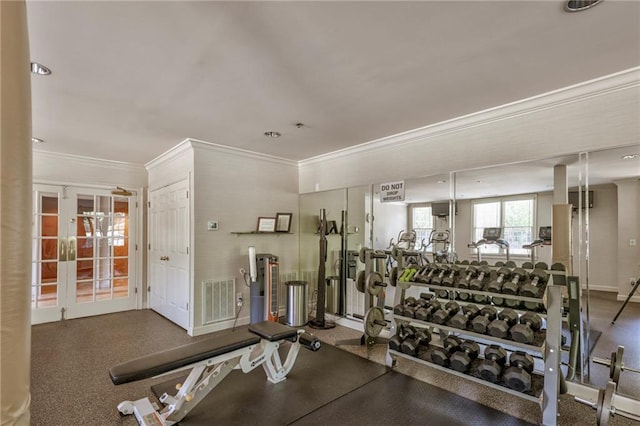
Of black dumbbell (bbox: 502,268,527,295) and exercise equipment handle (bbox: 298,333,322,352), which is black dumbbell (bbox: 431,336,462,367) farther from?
exercise equipment handle (bbox: 298,333,322,352)

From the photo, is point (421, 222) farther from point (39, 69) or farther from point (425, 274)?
point (39, 69)

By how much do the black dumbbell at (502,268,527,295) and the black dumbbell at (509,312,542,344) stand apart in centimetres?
25

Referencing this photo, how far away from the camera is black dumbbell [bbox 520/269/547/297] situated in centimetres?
249

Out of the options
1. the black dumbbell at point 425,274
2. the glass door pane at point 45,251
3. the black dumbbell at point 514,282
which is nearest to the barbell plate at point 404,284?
the black dumbbell at point 425,274

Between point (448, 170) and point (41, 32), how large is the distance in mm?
3492

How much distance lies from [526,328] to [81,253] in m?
5.93

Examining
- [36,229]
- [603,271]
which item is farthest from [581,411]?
[36,229]

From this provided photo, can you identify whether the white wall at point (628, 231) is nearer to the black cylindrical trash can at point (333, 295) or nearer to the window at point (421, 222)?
the window at point (421, 222)

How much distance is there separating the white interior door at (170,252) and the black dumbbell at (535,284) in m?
3.79

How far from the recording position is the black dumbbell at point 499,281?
105 inches

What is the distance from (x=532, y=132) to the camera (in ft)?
9.62

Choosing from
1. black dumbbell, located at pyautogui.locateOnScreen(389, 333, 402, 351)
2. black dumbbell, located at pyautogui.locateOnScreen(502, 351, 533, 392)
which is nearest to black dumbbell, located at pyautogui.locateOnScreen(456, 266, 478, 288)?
black dumbbell, located at pyautogui.locateOnScreen(502, 351, 533, 392)

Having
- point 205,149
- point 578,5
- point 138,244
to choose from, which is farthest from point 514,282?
point 138,244

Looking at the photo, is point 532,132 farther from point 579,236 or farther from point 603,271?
point 603,271
